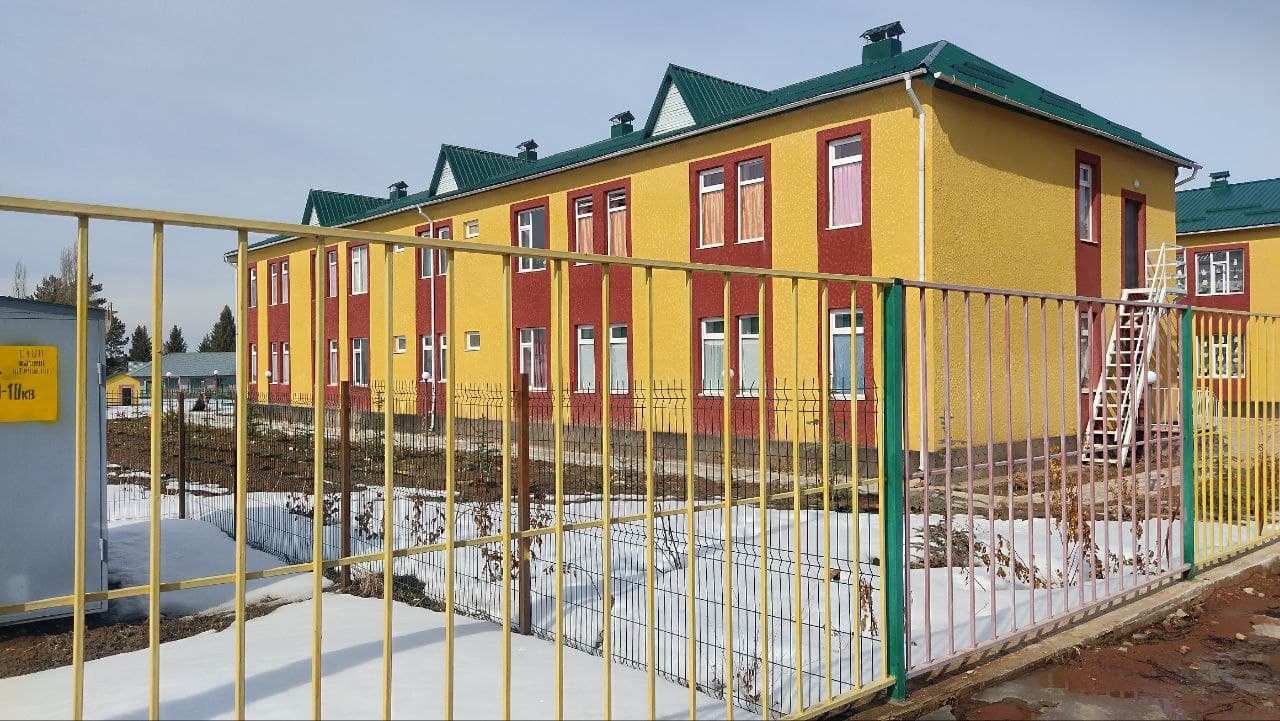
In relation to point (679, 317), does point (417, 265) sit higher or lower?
higher

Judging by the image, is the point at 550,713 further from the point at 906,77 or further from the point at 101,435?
the point at 906,77

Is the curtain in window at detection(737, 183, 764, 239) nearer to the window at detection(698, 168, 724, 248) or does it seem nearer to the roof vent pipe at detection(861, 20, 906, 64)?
the window at detection(698, 168, 724, 248)

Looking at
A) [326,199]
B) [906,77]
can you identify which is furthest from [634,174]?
[326,199]

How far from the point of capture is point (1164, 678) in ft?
16.0

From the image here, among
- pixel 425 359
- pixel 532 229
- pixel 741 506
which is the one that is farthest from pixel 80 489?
pixel 425 359

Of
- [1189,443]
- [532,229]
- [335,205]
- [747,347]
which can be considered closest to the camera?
[1189,443]

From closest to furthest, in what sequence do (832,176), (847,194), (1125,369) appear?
(847,194) → (832,176) → (1125,369)

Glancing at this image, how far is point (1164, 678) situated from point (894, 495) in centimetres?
210

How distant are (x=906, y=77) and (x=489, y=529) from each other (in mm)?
9670

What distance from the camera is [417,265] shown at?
23.6m

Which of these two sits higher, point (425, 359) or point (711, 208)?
point (711, 208)

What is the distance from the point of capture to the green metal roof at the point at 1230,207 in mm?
26438

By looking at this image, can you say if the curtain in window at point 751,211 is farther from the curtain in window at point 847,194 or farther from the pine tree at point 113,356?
the pine tree at point 113,356

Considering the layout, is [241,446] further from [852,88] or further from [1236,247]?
[1236,247]
